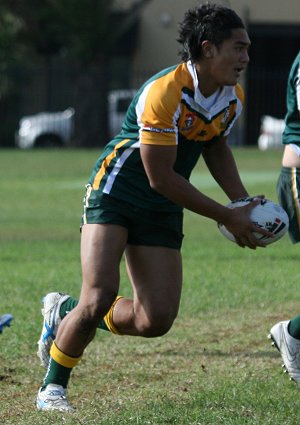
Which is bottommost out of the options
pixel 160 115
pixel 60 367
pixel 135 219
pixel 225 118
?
pixel 60 367

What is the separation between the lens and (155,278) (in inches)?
253

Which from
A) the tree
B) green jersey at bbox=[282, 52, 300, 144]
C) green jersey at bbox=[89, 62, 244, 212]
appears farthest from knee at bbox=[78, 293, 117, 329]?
the tree

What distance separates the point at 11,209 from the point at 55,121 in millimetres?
21215

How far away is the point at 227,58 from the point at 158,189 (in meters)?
0.78

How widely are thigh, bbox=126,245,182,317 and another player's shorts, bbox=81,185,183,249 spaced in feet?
0.17

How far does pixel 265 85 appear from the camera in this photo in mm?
41688

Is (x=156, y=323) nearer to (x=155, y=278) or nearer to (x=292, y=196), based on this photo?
(x=155, y=278)

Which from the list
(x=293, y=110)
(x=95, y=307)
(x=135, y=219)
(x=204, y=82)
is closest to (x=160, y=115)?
(x=204, y=82)

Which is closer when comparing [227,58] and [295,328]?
[227,58]

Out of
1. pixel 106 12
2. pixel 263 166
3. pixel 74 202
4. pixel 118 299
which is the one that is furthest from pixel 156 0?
pixel 118 299

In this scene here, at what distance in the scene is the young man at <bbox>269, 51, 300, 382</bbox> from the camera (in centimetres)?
726

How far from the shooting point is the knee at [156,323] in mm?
6438

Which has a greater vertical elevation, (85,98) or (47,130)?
(85,98)

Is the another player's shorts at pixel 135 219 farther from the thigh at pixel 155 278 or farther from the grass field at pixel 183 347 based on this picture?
the grass field at pixel 183 347
